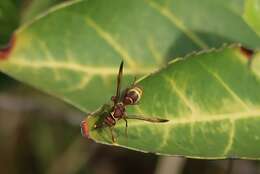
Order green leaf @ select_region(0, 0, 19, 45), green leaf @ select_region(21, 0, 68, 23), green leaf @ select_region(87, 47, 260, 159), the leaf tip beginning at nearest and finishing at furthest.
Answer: green leaf @ select_region(87, 47, 260, 159) → the leaf tip → green leaf @ select_region(0, 0, 19, 45) → green leaf @ select_region(21, 0, 68, 23)

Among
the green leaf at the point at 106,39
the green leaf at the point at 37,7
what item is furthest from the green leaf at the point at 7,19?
the green leaf at the point at 106,39

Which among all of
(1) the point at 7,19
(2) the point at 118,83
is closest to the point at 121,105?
(2) the point at 118,83

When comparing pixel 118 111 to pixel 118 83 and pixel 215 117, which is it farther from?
pixel 215 117

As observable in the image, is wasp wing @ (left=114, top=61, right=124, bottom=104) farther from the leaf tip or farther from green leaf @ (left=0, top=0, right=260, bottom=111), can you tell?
Result: the leaf tip

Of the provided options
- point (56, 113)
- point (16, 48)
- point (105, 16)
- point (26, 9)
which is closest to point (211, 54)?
point (105, 16)

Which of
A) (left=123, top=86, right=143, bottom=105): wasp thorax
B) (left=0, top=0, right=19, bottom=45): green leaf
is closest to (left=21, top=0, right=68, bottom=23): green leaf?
(left=0, top=0, right=19, bottom=45): green leaf

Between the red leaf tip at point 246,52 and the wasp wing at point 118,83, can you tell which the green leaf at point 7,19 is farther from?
the red leaf tip at point 246,52
